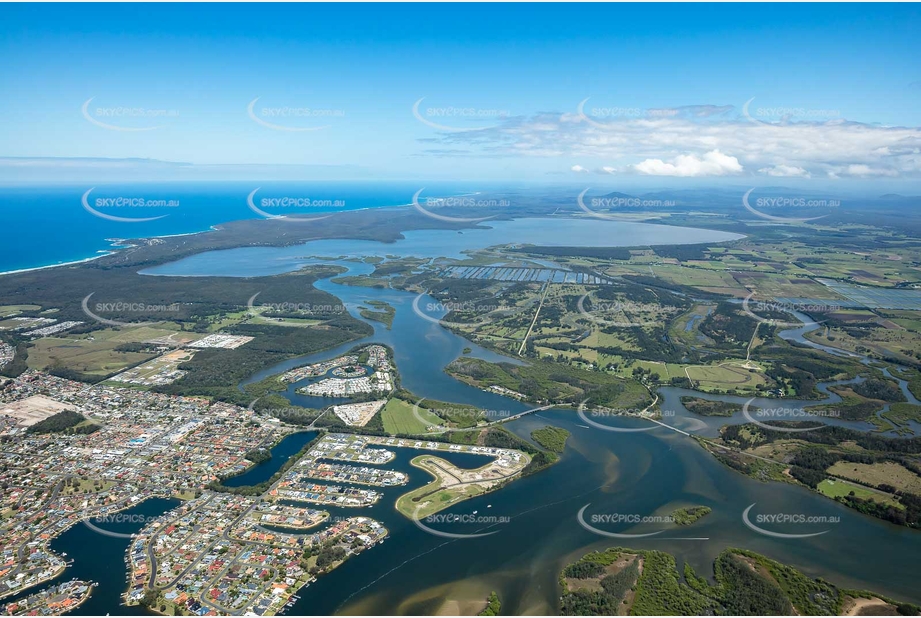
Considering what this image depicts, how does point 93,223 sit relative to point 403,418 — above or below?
above

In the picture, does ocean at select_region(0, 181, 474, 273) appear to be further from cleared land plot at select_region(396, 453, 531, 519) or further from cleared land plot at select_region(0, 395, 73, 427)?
cleared land plot at select_region(396, 453, 531, 519)

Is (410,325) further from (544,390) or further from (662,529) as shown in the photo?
(662,529)

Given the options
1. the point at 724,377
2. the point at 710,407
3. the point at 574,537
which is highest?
the point at 724,377

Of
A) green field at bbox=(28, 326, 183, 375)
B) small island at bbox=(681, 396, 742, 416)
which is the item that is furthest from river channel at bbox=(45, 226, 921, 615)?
green field at bbox=(28, 326, 183, 375)

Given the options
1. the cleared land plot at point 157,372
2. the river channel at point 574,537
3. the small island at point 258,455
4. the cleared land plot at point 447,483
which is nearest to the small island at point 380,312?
the cleared land plot at point 157,372

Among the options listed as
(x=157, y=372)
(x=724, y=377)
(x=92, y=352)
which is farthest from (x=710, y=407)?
(x=92, y=352)

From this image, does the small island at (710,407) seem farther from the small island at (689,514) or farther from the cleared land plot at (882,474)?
the small island at (689,514)

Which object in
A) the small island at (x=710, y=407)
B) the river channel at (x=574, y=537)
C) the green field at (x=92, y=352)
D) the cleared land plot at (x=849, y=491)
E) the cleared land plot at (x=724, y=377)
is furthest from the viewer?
the green field at (x=92, y=352)

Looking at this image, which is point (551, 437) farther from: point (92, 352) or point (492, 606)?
point (92, 352)
